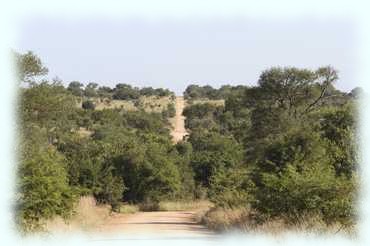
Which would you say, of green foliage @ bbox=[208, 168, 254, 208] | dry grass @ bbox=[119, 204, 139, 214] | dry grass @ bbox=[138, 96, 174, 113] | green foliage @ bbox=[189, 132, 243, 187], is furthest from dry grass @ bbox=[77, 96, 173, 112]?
green foliage @ bbox=[208, 168, 254, 208]

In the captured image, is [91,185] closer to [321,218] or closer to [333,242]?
[321,218]

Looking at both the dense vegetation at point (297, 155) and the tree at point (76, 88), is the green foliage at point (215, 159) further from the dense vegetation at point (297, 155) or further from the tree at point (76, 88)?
the tree at point (76, 88)

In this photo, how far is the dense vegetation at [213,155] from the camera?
19.6 m

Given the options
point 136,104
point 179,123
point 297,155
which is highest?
point 136,104

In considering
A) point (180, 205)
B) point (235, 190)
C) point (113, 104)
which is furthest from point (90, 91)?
point (235, 190)

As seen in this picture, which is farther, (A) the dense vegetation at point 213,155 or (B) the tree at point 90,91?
(B) the tree at point 90,91

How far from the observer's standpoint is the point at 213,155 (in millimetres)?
58031

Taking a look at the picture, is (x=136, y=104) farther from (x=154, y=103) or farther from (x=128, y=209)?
(x=128, y=209)

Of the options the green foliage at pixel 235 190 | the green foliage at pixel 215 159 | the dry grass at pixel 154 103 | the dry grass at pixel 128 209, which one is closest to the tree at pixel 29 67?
the green foliage at pixel 235 190

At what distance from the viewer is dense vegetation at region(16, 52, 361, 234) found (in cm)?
1961

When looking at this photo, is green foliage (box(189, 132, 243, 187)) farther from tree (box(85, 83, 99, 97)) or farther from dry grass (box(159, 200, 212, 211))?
tree (box(85, 83, 99, 97))

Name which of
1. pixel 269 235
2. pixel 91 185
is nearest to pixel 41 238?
pixel 269 235

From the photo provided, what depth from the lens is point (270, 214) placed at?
20922mm

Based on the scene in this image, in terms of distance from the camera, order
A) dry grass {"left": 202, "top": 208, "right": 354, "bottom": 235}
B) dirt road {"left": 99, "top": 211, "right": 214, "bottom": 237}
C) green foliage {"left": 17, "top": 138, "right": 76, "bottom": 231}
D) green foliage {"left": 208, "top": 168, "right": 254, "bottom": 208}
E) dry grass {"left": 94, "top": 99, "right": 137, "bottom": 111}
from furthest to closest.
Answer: dry grass {"left": 94, "top": 99, "right": 137, "bottom": 111} < green foliage {"left": 208, "top": 168, "right": 254, "bottom": 208} < dirt road {"left": 99, "top": 211, "right": 214, "bottom": 237} < green foliage {"left": 17, "top": 138, "right": 76, "bottom": 231} < dry grass {"left": 202, "top": 208, "right": 354, "bottom": 235}
